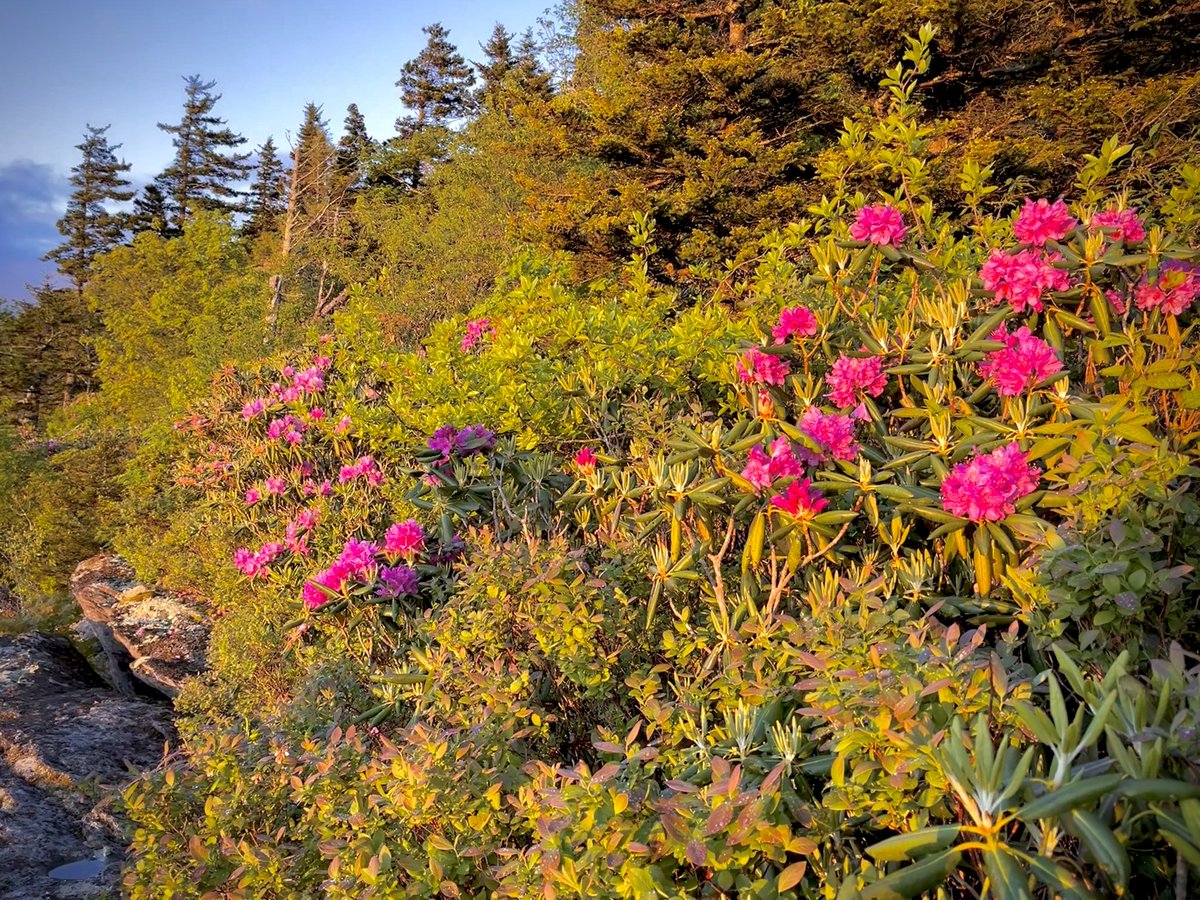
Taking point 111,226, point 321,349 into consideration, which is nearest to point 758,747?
point 321,349

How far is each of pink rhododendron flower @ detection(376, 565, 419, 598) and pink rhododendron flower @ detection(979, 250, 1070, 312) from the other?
2144mm

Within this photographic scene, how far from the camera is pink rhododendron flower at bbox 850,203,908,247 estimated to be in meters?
2.32

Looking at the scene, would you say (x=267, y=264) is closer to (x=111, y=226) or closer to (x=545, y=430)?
(x=111, y=226)

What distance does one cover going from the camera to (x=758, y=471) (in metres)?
1.79

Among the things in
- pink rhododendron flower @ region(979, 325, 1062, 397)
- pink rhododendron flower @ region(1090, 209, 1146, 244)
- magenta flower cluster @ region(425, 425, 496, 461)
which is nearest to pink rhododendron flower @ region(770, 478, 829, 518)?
pink rhododendron flower @ region(979, 325, 1062, 397)

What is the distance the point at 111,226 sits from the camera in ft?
116

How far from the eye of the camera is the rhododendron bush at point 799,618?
103 centimetres

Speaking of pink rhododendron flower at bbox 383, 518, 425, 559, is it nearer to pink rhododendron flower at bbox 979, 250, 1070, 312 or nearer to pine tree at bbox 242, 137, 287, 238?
pink rhododendron flower at bbox 979, 250, 1070, 312

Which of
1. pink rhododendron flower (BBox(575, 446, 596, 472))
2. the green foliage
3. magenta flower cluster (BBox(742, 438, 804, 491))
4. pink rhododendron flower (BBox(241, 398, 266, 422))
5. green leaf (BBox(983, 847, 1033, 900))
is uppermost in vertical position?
the green foliage

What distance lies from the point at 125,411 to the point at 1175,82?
17.7 metres

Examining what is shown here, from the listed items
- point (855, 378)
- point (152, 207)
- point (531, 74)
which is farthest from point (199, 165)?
point (855, 378)

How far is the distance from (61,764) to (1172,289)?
5.00 metres

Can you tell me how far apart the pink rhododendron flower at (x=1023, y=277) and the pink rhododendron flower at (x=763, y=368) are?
617mm

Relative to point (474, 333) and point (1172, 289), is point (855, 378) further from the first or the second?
point (474, 333)
